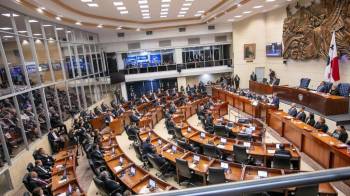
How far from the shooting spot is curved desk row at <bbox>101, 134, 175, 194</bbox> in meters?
6.42

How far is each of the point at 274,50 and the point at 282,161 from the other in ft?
43.7

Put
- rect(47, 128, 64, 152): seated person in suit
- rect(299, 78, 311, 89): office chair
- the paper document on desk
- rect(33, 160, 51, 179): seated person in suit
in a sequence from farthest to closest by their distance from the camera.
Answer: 1. rect(299, 78, 311, 89): office chair
2. rect(47, 128, 64, 152): seated person in suit
3. rect(33, 160, 51, 179): seated person in suit
4. the paper document on desk

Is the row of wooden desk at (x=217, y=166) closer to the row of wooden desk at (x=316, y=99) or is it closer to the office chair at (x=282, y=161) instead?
the office chair at (x=282, y=161)

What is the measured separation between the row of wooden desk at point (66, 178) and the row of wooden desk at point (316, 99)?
1026 cm

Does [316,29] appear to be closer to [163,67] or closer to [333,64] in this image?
[333,64]

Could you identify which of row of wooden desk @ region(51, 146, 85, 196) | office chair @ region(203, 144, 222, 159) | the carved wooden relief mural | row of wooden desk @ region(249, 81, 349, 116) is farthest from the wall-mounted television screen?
row of wooden desk @ region(51, 146, 85, 196)

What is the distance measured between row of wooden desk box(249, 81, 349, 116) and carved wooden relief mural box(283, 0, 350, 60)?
2.18 meters

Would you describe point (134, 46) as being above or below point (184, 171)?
above

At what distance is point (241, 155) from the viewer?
7883mm

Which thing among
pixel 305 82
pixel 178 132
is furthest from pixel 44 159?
pixel 305 82

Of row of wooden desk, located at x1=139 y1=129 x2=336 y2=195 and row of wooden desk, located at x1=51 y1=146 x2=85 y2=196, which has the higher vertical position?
row of wooden desk, located at x1=139 y1=129 x2=336 y2=195

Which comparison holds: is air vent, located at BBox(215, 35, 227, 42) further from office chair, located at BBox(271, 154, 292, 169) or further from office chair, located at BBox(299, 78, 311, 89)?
office chair, located at BBox(271, 154, 292, 169)

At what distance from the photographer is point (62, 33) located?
15461mm

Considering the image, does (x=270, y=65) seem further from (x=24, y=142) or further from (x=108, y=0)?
(x=24, y=142)
